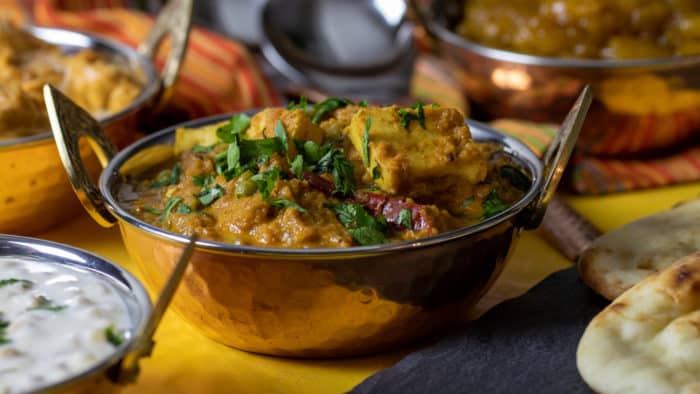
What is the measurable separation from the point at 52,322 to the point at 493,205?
1.02 meters

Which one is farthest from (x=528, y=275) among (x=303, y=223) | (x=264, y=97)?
(x=264, y=97)

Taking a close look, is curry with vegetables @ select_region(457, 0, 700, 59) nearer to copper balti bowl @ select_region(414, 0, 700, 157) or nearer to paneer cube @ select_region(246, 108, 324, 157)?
copper balti bowl @ select_region(414, 0, 700, 157)

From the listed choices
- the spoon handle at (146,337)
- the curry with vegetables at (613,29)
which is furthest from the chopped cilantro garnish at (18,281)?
the curry with vegetables at (613,29)

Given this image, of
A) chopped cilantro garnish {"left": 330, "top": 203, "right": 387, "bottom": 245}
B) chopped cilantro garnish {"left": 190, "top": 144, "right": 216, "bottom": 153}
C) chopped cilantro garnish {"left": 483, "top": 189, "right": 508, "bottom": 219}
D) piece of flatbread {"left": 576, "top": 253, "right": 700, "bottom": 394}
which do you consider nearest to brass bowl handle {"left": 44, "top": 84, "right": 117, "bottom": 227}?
chopped cilantro garnish {"left": 190, "top": 144, "right": 216, "bottom": 153}

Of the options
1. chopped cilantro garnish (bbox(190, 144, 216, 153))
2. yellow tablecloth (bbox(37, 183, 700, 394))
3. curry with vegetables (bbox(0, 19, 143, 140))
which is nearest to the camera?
yellow tablecloth (bbox(37, 183, 700, 394))

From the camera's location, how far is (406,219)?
1975 mm

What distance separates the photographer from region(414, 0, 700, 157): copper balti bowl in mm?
3197

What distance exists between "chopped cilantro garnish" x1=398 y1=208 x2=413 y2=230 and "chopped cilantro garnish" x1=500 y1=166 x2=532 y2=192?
44cm

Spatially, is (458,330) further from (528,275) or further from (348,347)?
(528,275)

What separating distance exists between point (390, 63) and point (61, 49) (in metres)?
1.41

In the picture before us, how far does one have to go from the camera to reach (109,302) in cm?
180

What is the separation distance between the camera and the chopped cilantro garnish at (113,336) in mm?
1671

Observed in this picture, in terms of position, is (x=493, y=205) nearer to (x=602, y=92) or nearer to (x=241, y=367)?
(x=241, y=367)

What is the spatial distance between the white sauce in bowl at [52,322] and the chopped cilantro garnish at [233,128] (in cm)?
52
